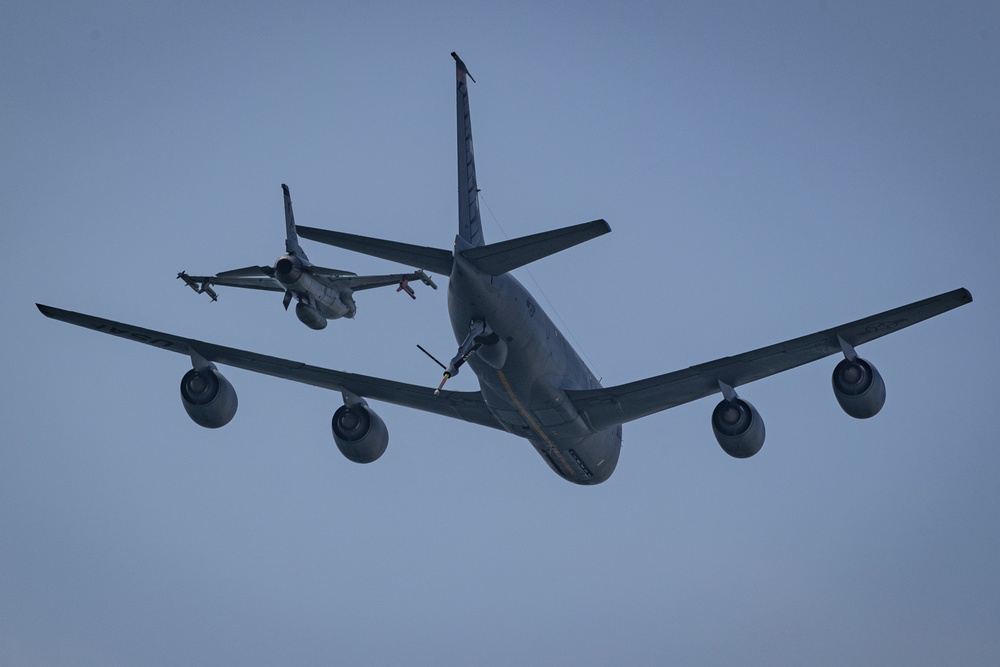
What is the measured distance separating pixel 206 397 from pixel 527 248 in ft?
35.1

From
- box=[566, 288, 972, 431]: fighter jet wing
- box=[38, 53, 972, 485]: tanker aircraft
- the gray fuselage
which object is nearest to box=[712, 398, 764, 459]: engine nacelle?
box=[38, 53, 972, 485]: tanker aircraft

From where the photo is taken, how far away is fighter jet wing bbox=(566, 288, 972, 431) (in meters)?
27.5

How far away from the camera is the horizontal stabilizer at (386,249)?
82.2 feet

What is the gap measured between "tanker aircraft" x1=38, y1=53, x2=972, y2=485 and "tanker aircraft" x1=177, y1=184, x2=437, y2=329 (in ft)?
14.1

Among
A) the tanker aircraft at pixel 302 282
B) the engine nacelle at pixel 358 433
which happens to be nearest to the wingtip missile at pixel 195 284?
the tanker aircraft at pixel 302 282

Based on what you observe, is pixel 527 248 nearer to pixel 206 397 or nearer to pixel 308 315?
pixel 206 397

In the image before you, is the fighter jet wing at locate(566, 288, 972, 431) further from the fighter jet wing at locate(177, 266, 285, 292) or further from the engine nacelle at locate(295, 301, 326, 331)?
the fighter jet wing at locate(177, 266, 285, 292)

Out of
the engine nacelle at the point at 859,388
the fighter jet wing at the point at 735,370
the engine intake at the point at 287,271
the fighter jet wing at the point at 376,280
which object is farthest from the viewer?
the fighter jet wing at the point at 376,280

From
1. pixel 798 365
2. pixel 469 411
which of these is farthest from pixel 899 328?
pixel 469 411

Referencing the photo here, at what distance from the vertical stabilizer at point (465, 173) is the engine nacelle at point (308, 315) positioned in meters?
8.77

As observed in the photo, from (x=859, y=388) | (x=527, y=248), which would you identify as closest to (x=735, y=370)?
(x=859, y=388)

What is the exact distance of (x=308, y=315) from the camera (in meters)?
36.1

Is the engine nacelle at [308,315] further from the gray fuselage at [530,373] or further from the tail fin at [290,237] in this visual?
the gray fuselage at [530,373]

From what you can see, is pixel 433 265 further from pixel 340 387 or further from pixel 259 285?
pixel 259 285
